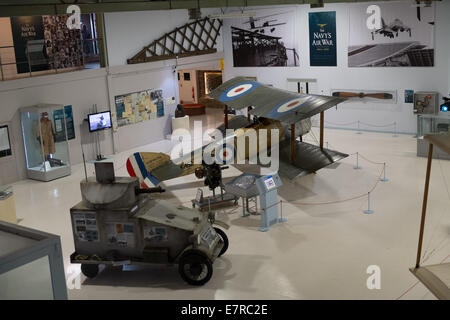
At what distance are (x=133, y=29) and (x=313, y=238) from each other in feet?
40.5

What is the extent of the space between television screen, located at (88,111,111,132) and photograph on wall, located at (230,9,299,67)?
763 centimetres

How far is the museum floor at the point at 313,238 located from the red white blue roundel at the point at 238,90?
2.31 m

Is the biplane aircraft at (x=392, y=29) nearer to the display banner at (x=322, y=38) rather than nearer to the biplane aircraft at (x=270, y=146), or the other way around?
the display banner at (x=322, y=38)

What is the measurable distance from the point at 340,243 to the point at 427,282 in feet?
14.0

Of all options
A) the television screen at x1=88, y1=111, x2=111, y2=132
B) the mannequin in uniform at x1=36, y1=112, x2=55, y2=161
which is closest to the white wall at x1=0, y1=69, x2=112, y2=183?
the television screen at x1=88, y1=111, x2=111, y2=132

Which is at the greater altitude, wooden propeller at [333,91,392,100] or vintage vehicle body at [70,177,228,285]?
wooden propeller at [333,91,392,100]

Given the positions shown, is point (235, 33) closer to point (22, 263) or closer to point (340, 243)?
point (340, 243)

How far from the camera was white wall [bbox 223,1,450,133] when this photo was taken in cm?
1883

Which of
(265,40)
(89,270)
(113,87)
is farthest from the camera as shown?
(265,40)

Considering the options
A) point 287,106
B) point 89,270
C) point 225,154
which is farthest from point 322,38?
point 89,270

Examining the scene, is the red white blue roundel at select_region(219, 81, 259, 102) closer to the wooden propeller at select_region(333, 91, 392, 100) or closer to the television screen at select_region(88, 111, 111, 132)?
the television screen at select_region(88, 111, 111, 132)

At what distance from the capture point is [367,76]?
20.7 metres

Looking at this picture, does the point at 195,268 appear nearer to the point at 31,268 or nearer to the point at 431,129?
the point at 31,268

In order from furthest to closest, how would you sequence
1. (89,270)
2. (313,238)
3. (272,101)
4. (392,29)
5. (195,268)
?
(392,29) < (272,101) < (313,238) < (89,270) < (195,268)
